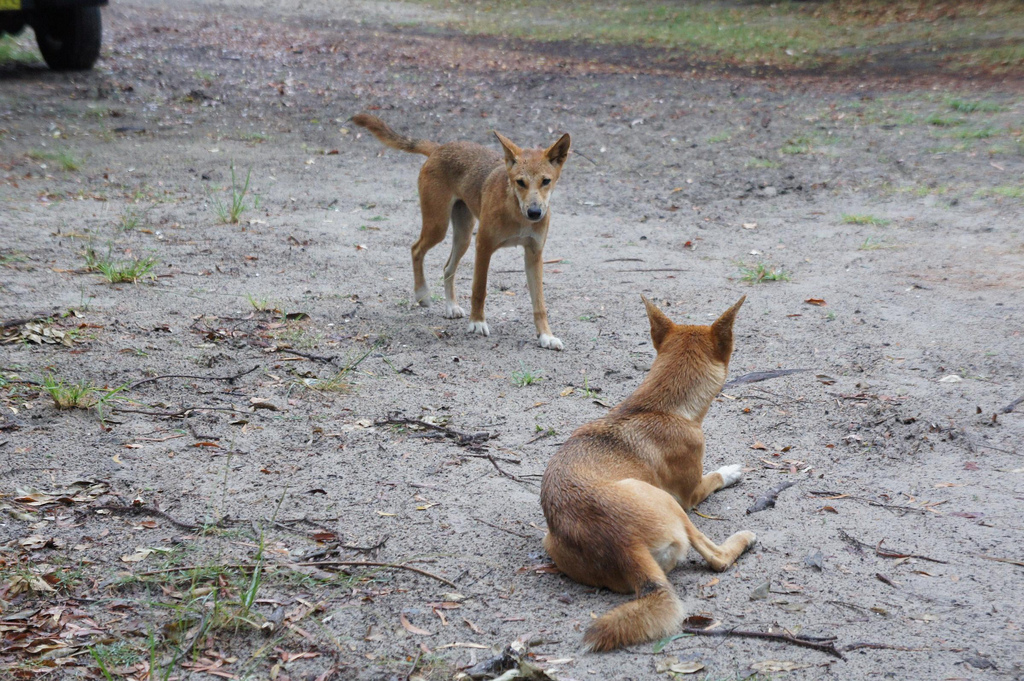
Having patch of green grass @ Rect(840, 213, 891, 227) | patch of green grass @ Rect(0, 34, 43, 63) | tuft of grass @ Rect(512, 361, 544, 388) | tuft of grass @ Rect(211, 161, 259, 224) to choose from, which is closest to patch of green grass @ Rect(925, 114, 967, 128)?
patch of green grass @ Rect(840, 213, 891, 227)

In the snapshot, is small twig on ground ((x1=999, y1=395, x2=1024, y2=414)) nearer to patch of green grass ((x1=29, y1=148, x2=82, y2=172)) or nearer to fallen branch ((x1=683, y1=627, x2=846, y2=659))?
fallen branch ((x1=683, y1=627, x2=846, y2=659))

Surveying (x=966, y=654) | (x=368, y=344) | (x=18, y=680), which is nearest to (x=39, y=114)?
(x=368, y=344)

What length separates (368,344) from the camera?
595 centimetres

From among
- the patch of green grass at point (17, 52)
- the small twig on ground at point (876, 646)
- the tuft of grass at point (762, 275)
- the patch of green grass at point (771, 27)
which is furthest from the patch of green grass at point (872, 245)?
the patch of green grass at point (17, 52)

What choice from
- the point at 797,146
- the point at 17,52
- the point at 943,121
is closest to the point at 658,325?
the point at 797,146

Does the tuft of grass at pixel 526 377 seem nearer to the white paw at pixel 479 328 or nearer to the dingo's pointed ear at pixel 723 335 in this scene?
the white paw at pixel 479 328

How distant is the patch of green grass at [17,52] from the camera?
14203 mm

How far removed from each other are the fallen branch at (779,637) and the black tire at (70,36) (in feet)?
43.0

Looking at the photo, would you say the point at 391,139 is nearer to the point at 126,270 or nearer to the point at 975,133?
the point at 126,270

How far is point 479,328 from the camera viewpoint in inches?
251

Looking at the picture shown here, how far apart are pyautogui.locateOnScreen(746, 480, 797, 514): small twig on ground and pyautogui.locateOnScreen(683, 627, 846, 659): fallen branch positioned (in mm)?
1027

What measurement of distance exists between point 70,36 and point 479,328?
10.0 metres

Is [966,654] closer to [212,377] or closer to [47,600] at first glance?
[47,600]

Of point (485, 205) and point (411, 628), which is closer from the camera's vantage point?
point (411, 628)
